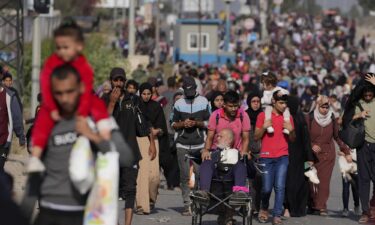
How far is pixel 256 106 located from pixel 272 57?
166ft

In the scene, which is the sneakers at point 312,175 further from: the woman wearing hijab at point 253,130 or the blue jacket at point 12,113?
the blue jacket at point 12,113

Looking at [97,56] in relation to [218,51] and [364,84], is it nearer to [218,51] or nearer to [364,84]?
[364,84]

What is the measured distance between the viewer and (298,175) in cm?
1677

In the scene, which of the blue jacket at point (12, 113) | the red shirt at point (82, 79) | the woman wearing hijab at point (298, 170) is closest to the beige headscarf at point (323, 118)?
the woman wearing hijab at point (298, 170)

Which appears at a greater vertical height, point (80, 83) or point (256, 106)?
point (80, 83)

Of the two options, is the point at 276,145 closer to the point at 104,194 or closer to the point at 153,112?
the point at 153,112

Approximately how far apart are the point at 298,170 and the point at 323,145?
572mm

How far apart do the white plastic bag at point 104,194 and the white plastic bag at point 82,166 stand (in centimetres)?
5

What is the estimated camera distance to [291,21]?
91938 millimetres

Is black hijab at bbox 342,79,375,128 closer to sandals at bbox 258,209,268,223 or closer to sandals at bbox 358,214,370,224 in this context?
sandals at bbox 358,214,370,224

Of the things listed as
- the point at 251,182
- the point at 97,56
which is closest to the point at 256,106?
the point at 251,182

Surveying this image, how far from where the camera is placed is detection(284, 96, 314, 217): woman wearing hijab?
16500mm

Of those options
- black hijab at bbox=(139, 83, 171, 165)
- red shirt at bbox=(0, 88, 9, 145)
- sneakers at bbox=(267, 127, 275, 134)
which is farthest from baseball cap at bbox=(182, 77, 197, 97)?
red shirt at bbox=(0, 88, 9, 145)

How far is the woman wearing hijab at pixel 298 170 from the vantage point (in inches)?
650
